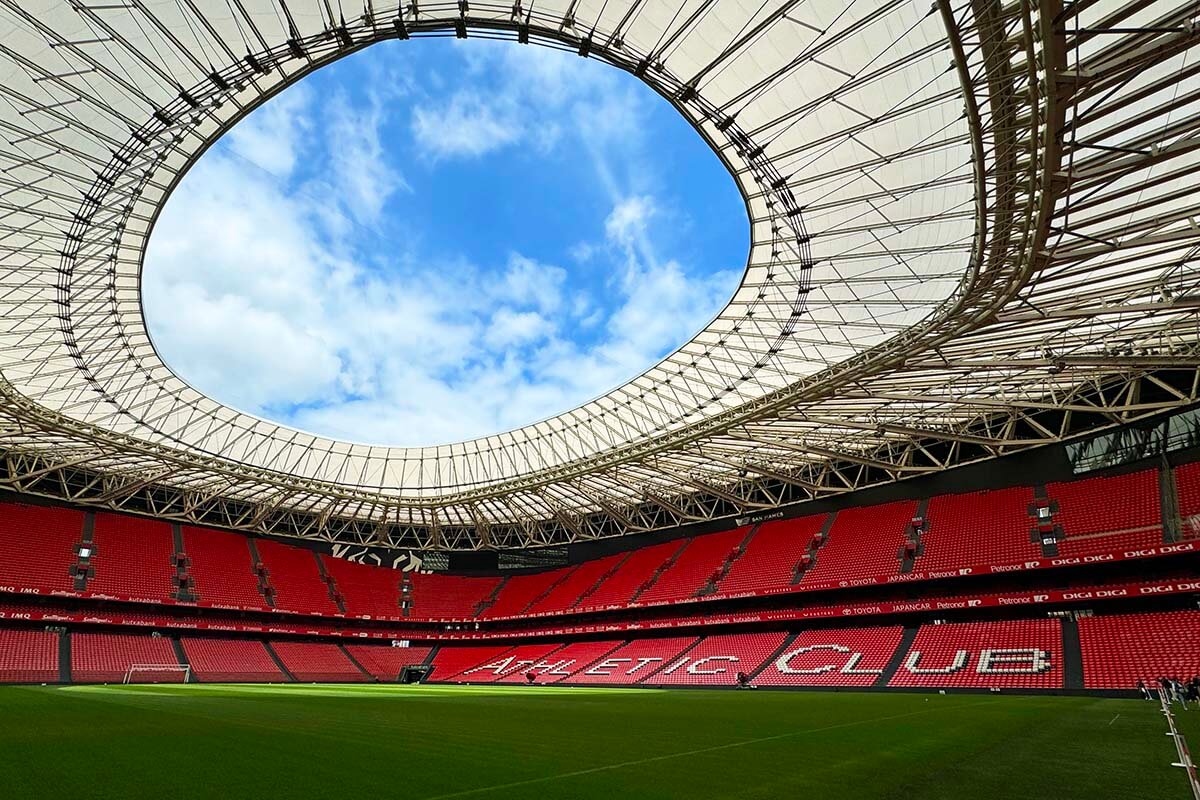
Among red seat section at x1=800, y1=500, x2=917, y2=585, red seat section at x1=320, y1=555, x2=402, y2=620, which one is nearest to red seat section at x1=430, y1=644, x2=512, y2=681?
red seat section at x1=320, y1=555, x2=402, y2=620

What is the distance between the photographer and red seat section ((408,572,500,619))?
6081 cm

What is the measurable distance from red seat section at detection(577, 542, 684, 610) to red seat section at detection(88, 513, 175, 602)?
29.5 m

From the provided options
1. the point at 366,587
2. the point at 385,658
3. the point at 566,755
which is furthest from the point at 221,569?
the point at 566,755

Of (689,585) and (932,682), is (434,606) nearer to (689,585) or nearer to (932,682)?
(689,585)

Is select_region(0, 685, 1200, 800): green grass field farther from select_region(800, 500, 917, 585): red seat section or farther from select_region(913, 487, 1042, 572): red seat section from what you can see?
select_region(800, 500, 917, 585): red seat section

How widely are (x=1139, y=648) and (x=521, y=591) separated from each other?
1769 inches

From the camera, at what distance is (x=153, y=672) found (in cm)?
4241

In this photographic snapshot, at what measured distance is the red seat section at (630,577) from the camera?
52406 millimetres

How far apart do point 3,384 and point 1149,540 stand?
51541mm

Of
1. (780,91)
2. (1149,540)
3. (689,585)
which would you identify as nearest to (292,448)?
(689,585)

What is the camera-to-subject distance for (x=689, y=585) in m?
48.9

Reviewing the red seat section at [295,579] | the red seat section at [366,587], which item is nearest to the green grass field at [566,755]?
the red seat section at [295,579]

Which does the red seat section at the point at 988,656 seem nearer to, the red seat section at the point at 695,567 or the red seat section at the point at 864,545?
the red seat section at the point at 864,545

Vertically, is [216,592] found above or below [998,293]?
below
